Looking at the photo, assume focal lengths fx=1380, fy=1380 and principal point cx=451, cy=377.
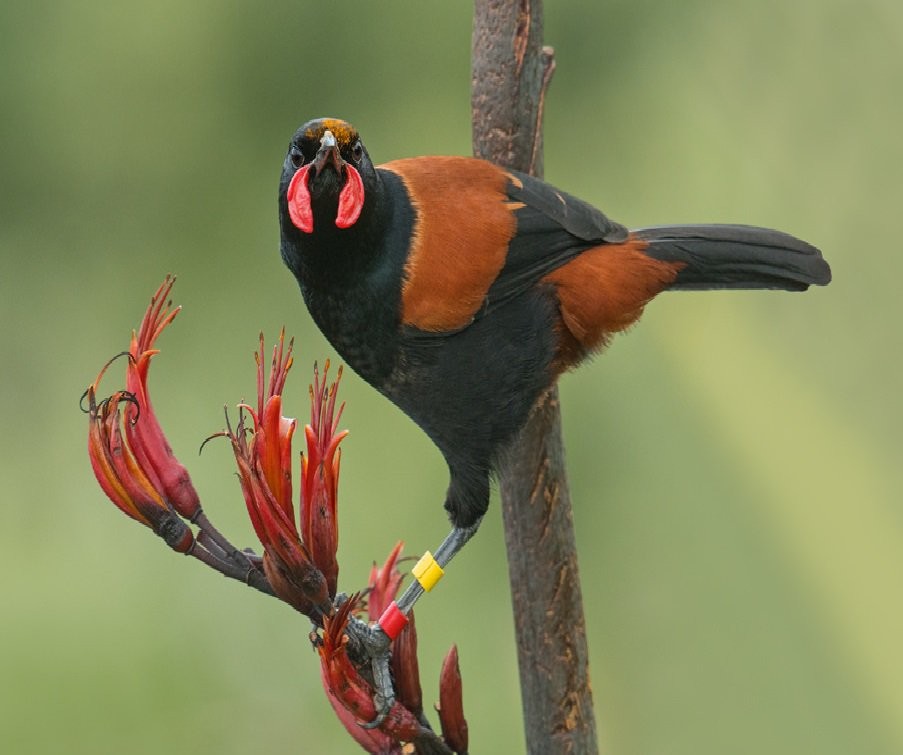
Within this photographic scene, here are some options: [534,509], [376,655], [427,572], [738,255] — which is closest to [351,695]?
[376,655]

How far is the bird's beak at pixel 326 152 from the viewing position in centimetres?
84

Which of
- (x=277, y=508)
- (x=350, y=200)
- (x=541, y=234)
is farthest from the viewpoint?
(x=541, y=234)

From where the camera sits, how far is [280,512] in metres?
0.80

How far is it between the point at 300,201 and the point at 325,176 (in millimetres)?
28

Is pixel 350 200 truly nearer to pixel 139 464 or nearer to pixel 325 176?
pixel 325 176

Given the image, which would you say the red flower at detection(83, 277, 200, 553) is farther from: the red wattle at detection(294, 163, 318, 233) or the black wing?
the black wing

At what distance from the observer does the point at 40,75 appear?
1.48m

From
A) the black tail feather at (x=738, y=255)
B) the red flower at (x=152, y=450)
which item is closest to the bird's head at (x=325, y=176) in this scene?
the red flower at (x=152, y=450)

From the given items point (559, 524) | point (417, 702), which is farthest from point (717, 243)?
point (417, 702)

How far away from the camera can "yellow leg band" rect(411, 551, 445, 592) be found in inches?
39.2

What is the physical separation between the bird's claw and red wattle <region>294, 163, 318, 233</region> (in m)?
0.26

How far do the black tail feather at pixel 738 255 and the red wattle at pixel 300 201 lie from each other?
27 cm

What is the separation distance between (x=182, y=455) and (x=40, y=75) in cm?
45

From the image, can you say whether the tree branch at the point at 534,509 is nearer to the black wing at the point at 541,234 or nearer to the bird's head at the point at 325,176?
the black wing at the point at 541,234
